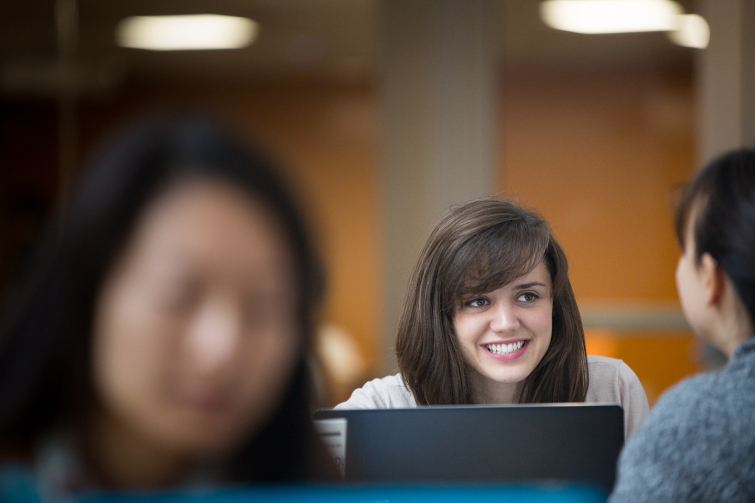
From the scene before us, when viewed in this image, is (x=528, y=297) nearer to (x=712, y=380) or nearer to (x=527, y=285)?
(x=527, y=285)

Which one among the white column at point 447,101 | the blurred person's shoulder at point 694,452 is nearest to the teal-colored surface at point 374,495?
the blurred person's shoulder at point 694,452

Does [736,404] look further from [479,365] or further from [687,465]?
[479,365]

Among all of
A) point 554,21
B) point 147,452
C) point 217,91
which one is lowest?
point 147,452

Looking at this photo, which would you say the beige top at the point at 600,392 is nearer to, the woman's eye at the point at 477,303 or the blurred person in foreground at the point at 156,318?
the woman's eye at the point at 477,303

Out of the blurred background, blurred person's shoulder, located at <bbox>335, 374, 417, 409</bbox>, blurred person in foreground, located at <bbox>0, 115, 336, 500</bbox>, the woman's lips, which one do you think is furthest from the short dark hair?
the blurred background

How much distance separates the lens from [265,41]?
3.32 metres

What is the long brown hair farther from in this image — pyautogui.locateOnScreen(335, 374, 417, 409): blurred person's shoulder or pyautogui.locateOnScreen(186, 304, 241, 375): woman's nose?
pyautogui.locateOnScreen(186, 304, 241, 375): woman's nose

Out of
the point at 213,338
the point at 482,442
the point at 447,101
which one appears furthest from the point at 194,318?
the point at 447,101

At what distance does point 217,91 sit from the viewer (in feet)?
10.9

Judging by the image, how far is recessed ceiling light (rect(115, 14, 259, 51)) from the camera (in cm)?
326

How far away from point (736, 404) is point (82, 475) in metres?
0.69

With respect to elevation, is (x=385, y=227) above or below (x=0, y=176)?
below

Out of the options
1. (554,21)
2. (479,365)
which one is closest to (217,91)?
(554,21)

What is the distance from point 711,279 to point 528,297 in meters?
0.24
